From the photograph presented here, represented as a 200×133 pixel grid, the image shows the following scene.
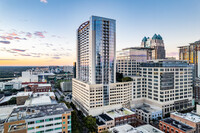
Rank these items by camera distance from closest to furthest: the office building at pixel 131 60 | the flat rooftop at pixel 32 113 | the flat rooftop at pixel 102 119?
the flat rooftop at pixel 32 113 < the flat rooftop at pixel 102 119 < the office building at pixel 131 60

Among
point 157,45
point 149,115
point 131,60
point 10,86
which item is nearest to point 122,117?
point 149,115

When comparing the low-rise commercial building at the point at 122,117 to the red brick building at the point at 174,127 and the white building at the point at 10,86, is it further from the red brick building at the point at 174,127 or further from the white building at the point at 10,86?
the white building at the point at 10,86

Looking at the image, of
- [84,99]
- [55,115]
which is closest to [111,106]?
[84,99]

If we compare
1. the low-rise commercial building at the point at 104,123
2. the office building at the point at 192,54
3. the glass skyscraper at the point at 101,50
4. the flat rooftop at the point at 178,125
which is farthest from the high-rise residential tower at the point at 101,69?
the office building at the point at 192,54

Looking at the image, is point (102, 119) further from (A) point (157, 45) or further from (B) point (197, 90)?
(A) point (157, 45)

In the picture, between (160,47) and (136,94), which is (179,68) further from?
(160,47)

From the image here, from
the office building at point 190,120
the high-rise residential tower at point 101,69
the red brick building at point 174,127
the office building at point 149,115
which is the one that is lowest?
the office building at point 149,115

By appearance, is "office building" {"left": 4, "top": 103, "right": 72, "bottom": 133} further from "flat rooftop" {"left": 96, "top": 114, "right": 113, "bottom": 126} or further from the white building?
the white building
